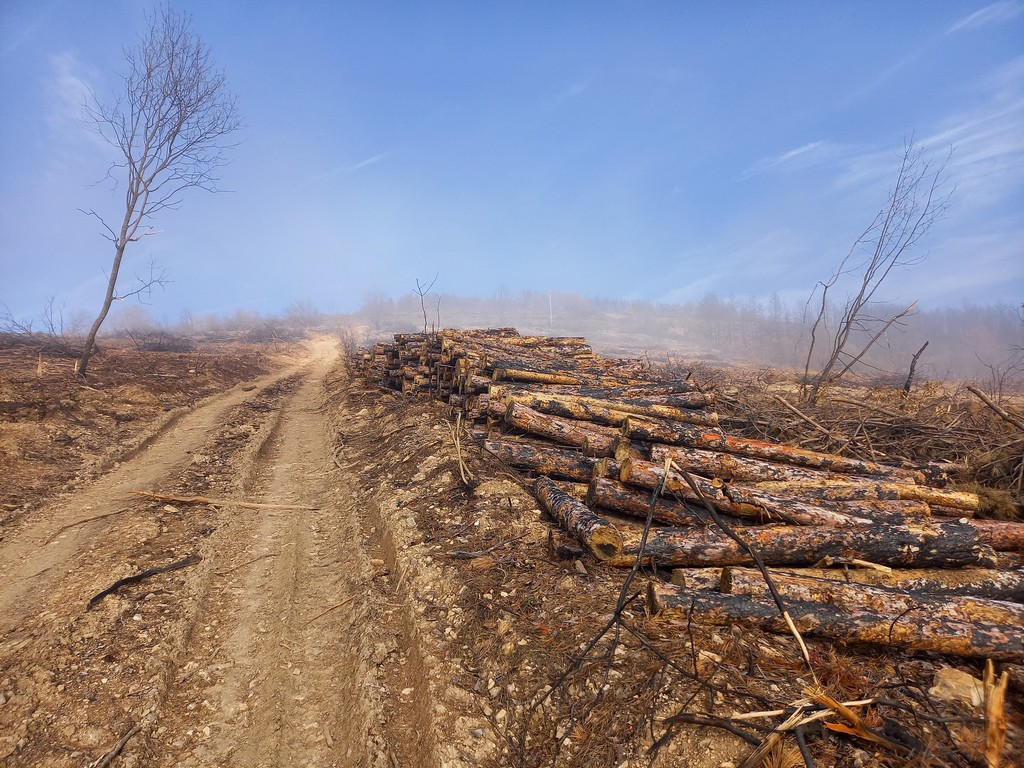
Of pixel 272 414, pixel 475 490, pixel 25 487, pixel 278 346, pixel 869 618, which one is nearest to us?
pixel 869 618

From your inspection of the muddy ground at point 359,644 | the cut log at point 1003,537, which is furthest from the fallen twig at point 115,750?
the cut log at point 1003,537

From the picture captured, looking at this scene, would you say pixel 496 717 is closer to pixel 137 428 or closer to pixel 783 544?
pixel 783 544

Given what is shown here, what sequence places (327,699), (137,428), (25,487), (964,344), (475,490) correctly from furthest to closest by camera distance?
(964,344)
(137,428)
(25,487)
(475,490)
(327,699)

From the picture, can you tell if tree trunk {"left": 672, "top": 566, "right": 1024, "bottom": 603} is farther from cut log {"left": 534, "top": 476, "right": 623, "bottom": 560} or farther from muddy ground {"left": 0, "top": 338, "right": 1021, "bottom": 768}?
cut log {"left": 534, "top": 476, "right": 623, "bottom": 560}

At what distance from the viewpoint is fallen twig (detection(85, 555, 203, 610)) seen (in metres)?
4.59

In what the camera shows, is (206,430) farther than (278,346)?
No

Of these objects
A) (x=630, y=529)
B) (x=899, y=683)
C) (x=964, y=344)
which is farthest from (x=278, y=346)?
(x=964, y=344)

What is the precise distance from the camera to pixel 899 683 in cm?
292

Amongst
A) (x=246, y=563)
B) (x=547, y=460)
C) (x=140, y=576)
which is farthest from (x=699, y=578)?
(x=140, y=576)

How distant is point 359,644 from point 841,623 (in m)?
3.92

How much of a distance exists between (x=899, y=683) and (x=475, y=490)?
4.58 m

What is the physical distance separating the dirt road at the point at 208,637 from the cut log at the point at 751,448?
346 centimetres

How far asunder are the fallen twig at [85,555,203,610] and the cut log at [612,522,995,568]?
523 cm

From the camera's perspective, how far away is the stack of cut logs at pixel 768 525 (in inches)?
130
